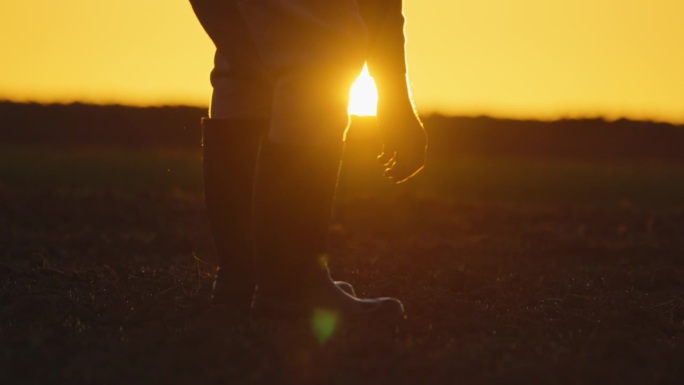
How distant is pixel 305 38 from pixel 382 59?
0.37m

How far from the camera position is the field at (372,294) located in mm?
3020

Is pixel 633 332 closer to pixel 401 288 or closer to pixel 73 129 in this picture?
pixel 401 288

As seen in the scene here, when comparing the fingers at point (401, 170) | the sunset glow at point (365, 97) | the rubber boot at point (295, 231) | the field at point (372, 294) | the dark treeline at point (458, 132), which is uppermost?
the sunset glow at point (365, 97)

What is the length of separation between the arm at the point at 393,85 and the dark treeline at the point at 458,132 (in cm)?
3389

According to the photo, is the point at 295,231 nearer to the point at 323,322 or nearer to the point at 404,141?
the point at 323,322

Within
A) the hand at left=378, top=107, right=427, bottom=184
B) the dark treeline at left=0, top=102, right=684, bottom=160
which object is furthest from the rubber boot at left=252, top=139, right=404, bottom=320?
the dark treeline at left=0, top=102, right=684, bottom=160

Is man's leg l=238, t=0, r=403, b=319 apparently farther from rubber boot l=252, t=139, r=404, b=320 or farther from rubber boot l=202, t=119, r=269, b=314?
rubber boot l=202, t=119, r=269, b=314

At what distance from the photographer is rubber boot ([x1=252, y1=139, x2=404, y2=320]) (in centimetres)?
352

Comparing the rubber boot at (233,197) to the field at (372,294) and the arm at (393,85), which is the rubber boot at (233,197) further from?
the arm at (393,85)

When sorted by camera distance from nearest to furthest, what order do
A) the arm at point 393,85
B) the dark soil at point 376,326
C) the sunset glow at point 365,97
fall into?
the dark soil at point 376,326, the arm at point 393,85, the sunset glow at point 365,97

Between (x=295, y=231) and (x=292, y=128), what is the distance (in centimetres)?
33

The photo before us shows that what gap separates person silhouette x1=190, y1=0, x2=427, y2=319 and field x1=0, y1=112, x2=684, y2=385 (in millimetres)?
200

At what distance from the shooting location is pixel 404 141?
3770 millimetres

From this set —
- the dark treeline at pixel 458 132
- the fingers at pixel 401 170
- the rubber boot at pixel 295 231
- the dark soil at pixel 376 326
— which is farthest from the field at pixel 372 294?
the dark treeline at pixel 458 132
